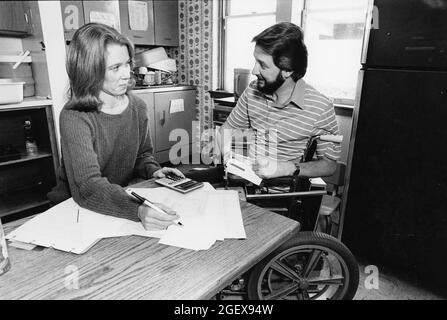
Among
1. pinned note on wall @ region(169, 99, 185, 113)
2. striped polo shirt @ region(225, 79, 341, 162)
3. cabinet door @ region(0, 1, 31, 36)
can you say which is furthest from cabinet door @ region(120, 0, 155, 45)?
striped polo shirt @ region(225, 79, 341, 162)

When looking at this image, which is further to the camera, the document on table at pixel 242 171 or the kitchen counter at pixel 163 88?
the kitchen counter at pixel 163 88

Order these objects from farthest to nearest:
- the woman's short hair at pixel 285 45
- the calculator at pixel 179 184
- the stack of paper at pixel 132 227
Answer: the woman's short hair at pixel 285 45, the calculator at pixel 179 184, the stack of paper at pixel 132 227

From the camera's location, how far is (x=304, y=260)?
147 centimetres

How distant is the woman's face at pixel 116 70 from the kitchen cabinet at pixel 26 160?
1605 mm

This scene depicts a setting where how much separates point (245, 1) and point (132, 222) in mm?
3737

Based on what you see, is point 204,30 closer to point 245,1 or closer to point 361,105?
point 245,1

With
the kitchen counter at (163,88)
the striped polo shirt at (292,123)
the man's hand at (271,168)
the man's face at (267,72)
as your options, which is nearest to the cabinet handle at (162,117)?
the kitchen counter at (163,88)

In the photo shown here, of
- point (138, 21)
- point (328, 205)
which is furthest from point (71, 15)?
point (328, 205)

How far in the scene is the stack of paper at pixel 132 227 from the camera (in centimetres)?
87

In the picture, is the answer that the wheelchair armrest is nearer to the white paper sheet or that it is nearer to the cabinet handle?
the cabinet handle

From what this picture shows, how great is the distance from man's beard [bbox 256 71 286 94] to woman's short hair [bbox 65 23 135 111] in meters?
0.81

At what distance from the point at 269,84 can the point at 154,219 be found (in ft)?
3.74

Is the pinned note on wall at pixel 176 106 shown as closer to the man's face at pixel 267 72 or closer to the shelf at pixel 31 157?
the shelf at pixel 31 157
